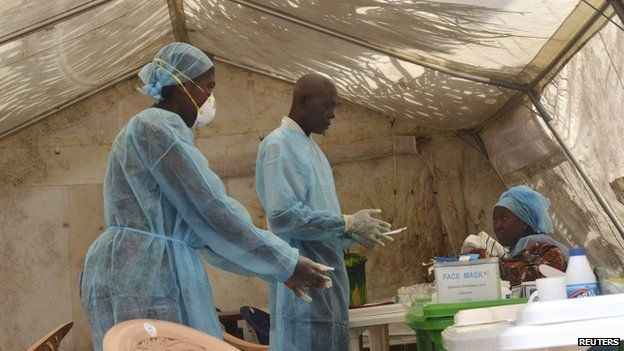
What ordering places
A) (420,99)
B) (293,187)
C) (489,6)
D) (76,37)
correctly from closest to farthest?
(293,187)
(489,6)
(76,37)
(420,99)

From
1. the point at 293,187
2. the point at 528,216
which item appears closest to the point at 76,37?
the point at 293,187

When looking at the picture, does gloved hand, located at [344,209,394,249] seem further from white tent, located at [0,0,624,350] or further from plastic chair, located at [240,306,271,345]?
plastic chair, located at [240,306,271,345]

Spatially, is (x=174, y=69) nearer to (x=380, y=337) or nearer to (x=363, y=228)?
(x=363, y=228)

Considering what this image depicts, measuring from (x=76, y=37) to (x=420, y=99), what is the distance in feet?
7.76

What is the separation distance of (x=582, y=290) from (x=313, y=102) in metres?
2.13

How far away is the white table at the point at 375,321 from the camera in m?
3.79

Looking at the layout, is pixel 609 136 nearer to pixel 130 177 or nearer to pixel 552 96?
pixel 552 96

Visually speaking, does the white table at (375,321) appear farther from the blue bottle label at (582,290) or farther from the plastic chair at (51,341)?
the blue bottle label at (582,290)

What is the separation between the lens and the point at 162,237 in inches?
109

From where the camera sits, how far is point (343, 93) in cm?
732

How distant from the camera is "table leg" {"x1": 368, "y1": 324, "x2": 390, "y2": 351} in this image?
4.23 m

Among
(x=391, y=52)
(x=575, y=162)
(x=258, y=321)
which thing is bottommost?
(x=258, y=321)

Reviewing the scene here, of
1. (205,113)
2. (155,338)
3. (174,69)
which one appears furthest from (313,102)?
(155,338)

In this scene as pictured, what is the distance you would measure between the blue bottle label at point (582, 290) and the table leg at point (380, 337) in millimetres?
2144
